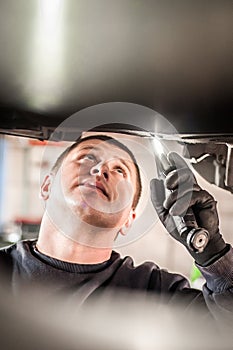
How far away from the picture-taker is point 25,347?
0.70 meters

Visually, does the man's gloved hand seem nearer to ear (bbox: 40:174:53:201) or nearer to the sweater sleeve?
the sweater sleeve

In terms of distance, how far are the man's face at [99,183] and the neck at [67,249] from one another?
3cm

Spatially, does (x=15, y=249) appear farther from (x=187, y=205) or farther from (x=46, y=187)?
(x=187, y=205)

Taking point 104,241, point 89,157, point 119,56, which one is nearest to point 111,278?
point 104,241

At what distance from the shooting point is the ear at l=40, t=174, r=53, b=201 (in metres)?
0.71

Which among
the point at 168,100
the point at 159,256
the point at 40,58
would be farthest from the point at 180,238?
the point at 40,58

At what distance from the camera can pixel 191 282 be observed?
70cm

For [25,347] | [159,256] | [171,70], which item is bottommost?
[25,347]

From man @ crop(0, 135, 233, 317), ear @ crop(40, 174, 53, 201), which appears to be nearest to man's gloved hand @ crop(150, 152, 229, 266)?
man @ crop(0, 135, 233, 317)

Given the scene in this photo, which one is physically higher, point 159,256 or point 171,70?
point 171,70

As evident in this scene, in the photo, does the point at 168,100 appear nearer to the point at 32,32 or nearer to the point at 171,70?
the point at 171,70

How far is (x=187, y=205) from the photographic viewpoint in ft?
2.30

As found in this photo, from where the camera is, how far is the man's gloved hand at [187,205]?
697 millimetres

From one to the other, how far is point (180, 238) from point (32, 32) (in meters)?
0.32
